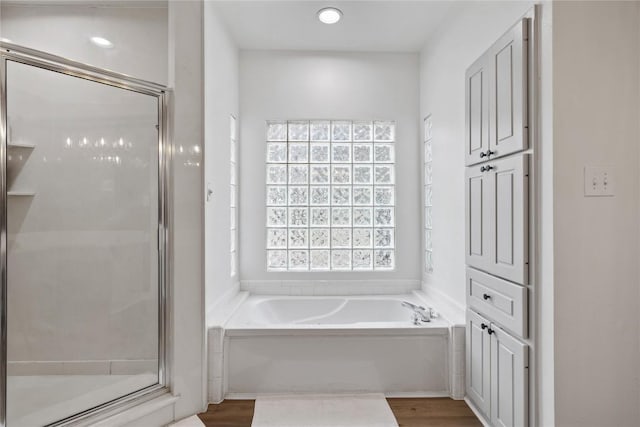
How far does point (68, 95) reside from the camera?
207 centimetres

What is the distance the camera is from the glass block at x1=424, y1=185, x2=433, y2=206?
311cm

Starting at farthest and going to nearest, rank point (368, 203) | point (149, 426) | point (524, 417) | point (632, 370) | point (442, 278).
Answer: point (368, 203)
point (442, 278)
point (149, 426)
point (524, 417)
point (632, 370)

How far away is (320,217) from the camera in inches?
135

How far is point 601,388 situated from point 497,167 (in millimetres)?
1025

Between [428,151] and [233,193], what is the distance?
5.70 ft

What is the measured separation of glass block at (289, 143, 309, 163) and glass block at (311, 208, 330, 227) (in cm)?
47

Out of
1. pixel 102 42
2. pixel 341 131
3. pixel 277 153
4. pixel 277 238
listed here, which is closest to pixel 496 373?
pixel 277 238

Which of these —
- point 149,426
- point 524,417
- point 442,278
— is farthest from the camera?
point 442,278

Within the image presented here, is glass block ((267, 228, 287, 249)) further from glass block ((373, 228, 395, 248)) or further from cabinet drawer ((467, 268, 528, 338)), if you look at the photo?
cabinet drawer ((467, 268, 528, 338))

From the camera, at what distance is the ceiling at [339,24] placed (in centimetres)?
262

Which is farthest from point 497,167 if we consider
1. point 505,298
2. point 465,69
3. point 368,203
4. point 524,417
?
point 368,203

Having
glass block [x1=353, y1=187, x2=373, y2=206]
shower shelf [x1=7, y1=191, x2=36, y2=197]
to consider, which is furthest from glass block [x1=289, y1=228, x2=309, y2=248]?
shower shelf [x1=7, y1=191, x2=36, y2=197]

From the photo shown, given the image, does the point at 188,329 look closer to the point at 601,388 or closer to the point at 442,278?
the point at 442,278

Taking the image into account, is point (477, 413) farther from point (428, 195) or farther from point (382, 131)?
point (382, 131)
